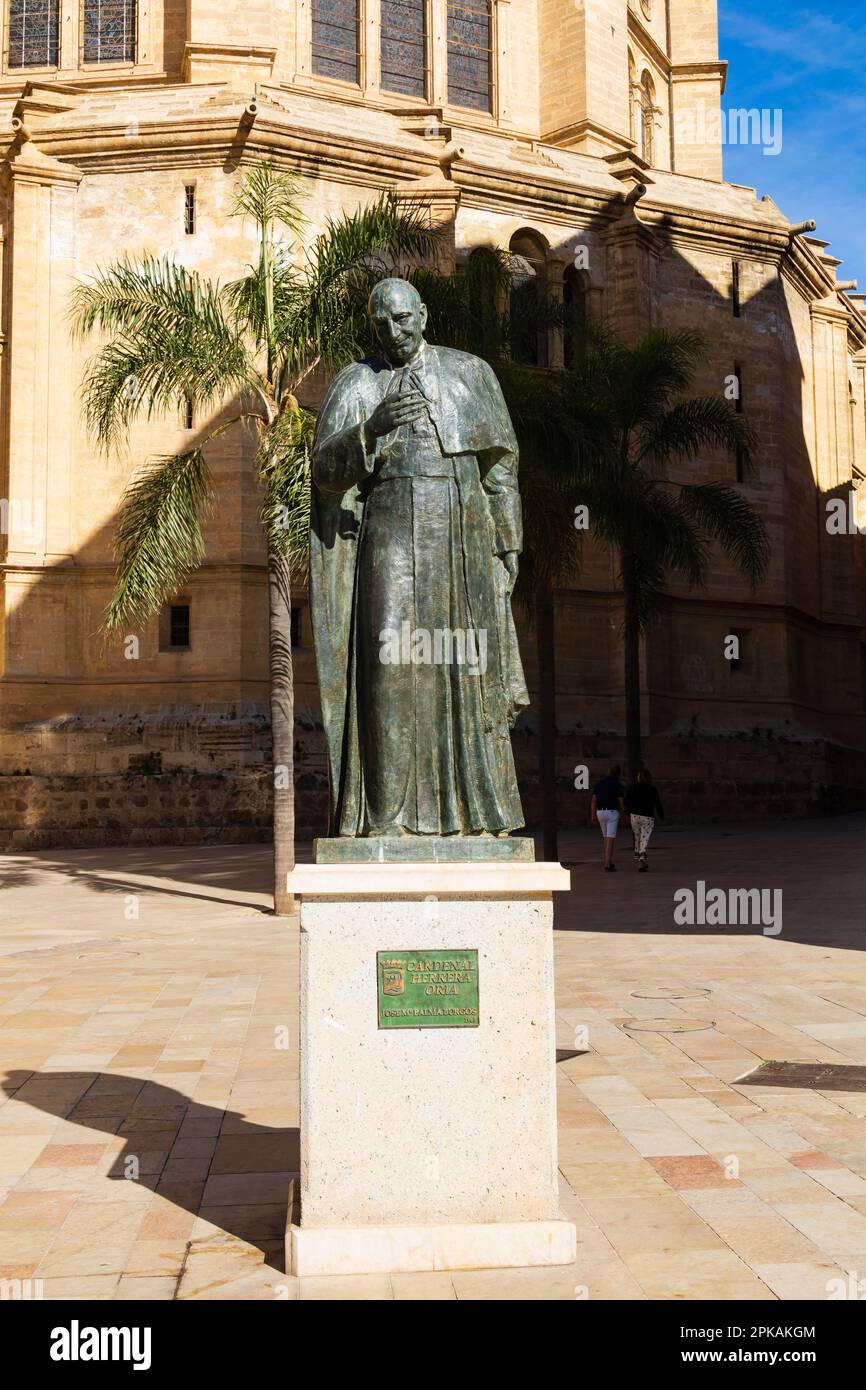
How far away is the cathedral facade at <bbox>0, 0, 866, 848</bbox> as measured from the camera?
84.2ft

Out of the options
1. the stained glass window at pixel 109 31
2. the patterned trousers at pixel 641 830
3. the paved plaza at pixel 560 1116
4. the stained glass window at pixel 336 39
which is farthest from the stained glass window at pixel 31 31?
the paved plaza at pixel 560 1116

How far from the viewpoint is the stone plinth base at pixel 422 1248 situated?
14.3 ft

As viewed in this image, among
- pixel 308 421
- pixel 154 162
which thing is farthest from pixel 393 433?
pixel 154 162

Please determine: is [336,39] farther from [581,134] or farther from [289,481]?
[289,481]

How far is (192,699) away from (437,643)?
21617 mm

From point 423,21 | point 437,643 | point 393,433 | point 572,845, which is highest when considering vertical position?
point 423,21

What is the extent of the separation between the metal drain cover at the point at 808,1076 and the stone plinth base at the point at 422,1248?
290 centimetres

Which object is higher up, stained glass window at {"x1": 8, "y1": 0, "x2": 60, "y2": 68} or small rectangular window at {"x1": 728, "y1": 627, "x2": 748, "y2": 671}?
stained glass window at {"x1": 8, "y1": 0, "x2": 60, "y2": 68}

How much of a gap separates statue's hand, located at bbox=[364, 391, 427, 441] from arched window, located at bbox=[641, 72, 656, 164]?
3685 cm

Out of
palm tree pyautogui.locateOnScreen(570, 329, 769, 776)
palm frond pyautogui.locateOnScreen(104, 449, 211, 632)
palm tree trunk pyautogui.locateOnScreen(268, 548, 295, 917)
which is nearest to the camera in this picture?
palm frond pyautogui.locateOnScreen(104, 449, 211, 632)

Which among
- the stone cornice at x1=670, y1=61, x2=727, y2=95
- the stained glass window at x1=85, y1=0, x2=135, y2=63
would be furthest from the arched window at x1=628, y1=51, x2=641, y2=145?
the stained glass window at x1=85, y1=0, x2=135, y2=63

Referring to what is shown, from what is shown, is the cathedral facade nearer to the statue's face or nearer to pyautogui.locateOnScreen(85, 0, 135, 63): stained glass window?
pyautogui.locateOnScreen(85, 0, 135, 63): stained glass window

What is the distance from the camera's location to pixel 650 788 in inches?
773

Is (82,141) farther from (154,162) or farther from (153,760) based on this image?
(153,760)
